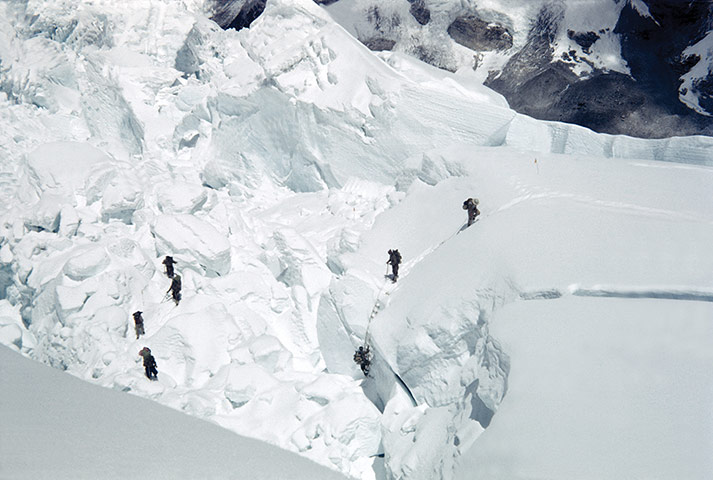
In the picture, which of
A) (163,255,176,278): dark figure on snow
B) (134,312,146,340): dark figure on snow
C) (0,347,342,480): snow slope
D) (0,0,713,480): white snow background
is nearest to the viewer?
(0,347,342,480): snow slope

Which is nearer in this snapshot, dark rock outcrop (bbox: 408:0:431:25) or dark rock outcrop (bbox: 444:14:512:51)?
dark rock outcrop (bbox: 444:14:512:51)

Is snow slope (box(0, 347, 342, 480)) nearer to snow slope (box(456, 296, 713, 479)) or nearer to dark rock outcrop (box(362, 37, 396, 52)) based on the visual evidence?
snow slope (box(456, 296, 713, 479))

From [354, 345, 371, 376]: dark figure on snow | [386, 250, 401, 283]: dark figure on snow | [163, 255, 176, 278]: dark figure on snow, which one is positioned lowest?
[163, 255, 176, 278]: dark figure on snow

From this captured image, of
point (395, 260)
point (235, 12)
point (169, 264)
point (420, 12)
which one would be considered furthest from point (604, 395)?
point (235, 12)

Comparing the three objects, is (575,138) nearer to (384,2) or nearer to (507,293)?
(507,293)

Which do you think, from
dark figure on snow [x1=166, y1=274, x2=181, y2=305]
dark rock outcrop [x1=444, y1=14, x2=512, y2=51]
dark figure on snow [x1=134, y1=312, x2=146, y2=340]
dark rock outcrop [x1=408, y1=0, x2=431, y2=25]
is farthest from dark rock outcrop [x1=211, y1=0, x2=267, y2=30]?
dark figure on snow [x1=134, y1=312, x2=146, y2=340]

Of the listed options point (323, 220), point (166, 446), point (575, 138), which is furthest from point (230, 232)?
point (166, 446)

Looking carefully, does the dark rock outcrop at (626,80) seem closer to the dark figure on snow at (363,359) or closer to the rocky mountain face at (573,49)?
the rocky mountain face at (573,49)
